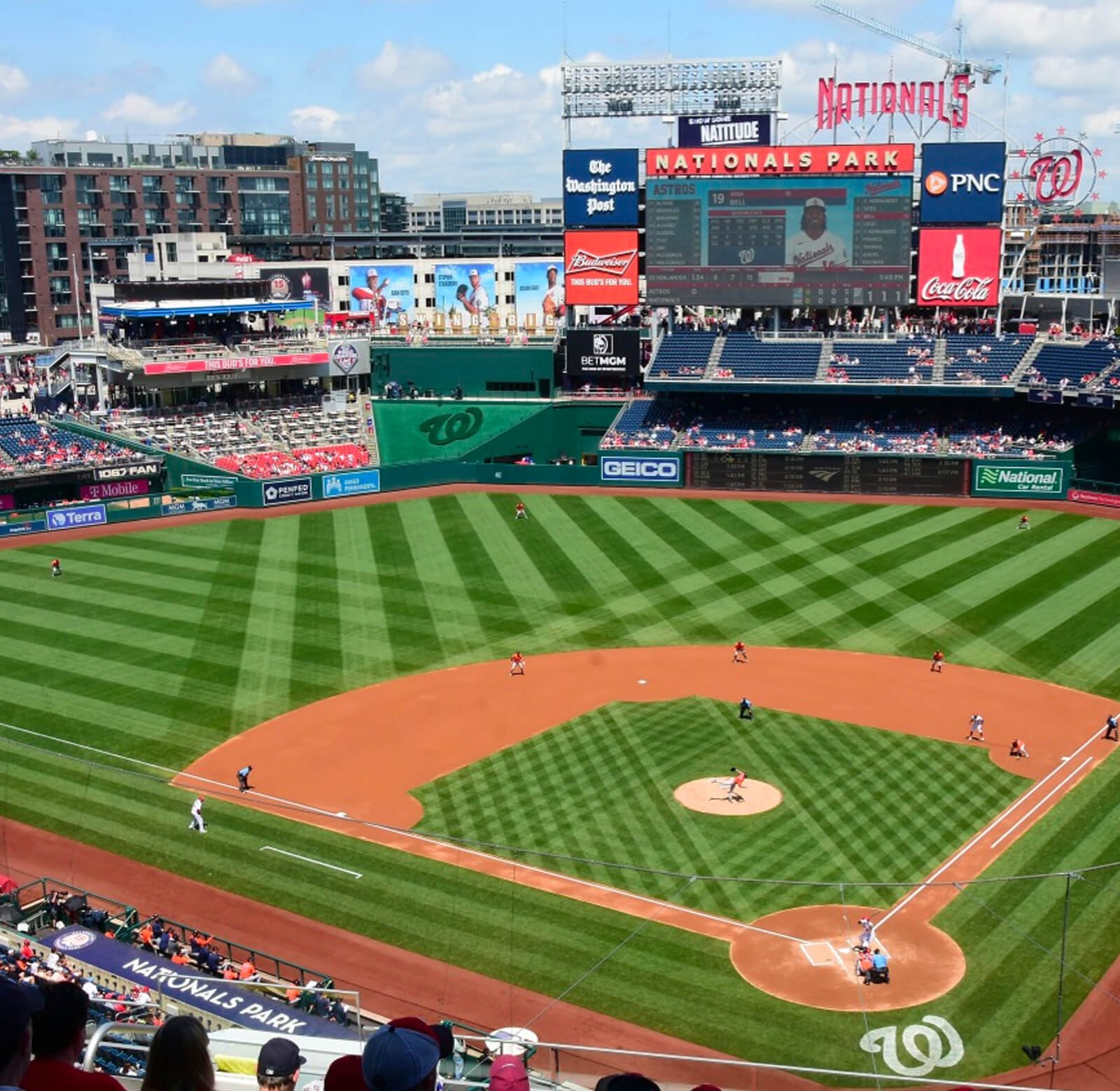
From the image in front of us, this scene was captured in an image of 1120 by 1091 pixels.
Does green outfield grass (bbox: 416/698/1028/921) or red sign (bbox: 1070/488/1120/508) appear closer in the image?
green outfield grass (bbox: 416/698/1028/921)

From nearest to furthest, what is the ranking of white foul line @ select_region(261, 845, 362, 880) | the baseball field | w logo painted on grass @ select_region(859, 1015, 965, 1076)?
w logo painted on grass @ select_region(859, 1015, 965, 1076) < the baseball field < white foul line @ select_region(261, 845, 362, 880)

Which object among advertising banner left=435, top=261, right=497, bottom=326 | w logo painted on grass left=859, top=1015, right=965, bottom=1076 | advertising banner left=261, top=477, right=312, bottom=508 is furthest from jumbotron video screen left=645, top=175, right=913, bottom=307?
w logo painted on grass left=859, top=1015, right=965, bottom=1076

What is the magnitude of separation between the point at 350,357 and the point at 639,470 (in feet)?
75.1

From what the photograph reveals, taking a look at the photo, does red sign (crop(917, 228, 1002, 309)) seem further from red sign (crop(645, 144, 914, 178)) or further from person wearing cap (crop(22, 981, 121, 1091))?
person wearing cap (crop(22, 981, 121, 1091))

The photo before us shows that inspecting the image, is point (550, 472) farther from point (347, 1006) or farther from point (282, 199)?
point (282, 199)

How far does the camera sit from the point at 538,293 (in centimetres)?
8388

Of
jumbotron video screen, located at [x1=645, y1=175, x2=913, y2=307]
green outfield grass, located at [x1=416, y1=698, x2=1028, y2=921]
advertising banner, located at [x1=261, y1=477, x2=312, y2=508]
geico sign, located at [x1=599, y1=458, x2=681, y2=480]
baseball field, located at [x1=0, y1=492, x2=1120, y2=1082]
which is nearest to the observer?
baseball field, located at [x1=0, y1=492, x2=1120, y2=1082]

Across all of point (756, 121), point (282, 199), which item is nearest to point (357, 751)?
point (756, 121)

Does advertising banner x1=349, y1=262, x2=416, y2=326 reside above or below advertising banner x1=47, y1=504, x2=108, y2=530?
above

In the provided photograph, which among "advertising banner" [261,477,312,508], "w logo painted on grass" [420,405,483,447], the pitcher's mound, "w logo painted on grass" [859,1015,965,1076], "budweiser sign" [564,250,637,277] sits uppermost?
"budweiser sign" [564,250,637,277]

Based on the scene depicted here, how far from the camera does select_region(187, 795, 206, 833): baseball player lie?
90.4 ft

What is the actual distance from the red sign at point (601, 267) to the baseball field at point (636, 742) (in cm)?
1762

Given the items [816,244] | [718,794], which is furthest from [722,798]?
[816,244]

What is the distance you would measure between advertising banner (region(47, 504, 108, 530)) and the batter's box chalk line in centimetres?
4525
